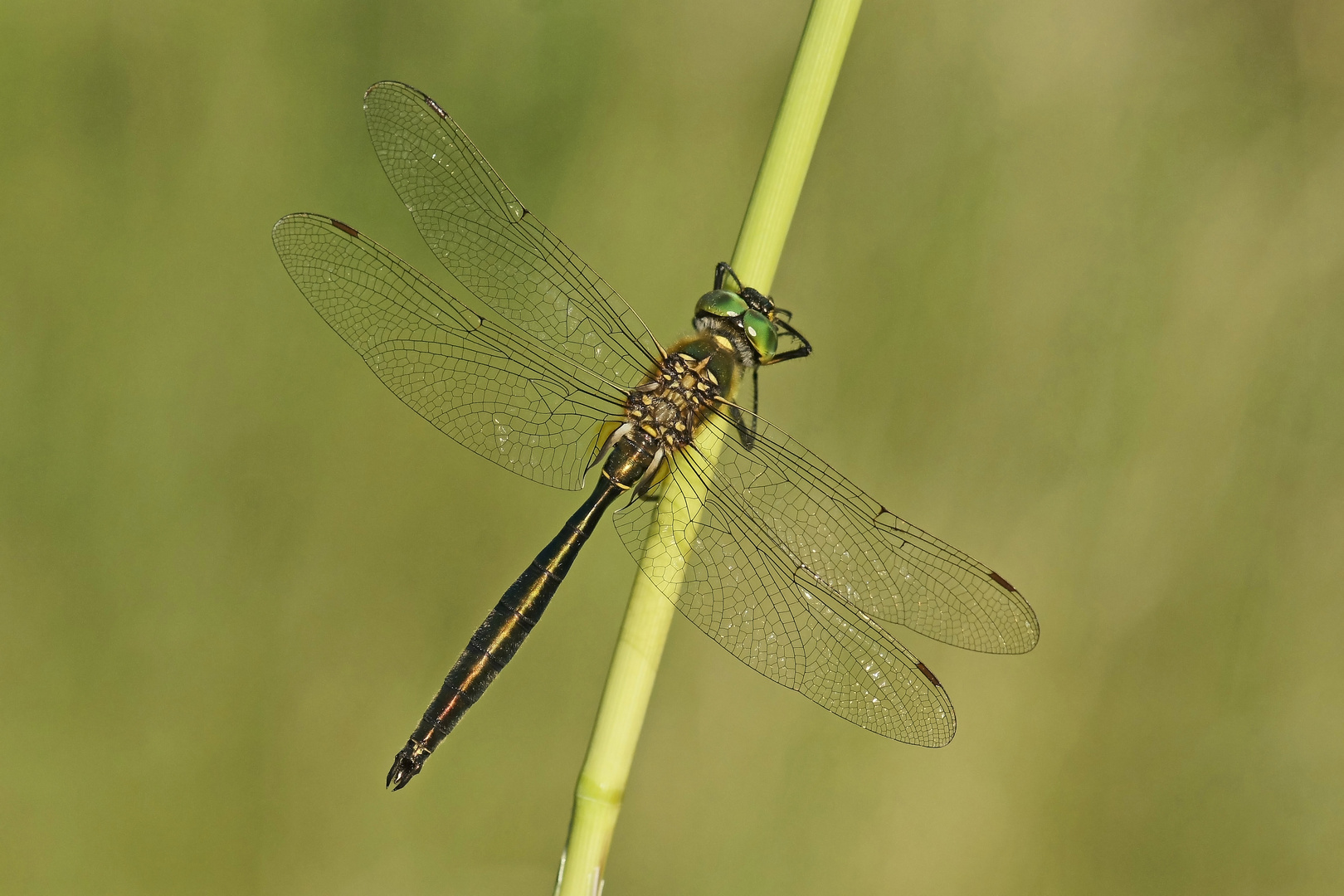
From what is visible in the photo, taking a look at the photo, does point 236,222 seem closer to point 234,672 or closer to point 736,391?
point 234,672

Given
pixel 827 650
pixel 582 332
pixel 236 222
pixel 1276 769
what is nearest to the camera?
pixel 827 650

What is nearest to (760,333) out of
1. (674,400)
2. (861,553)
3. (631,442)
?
(674,400)

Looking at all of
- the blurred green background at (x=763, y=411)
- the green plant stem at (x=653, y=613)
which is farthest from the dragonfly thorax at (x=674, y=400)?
the blurred green background at (x=763, y=411)

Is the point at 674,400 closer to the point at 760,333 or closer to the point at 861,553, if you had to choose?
the point at 760,333

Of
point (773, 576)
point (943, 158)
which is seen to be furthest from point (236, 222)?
point (943, 158)

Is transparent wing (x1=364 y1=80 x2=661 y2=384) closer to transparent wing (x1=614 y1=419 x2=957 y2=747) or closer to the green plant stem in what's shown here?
transparent wing (x1=614 y1=419 x2=957 y2=747)

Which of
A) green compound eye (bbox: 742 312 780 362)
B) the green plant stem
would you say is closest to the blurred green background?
green compound eye (bbox: 742 312 780 362)

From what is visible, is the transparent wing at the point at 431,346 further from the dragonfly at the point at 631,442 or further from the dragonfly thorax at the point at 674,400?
the dragonfly thorax at the point at 674,400

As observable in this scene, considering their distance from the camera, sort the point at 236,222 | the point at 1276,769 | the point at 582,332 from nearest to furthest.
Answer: the point at 582,332, the point at 1276,769, the point at 236,222
